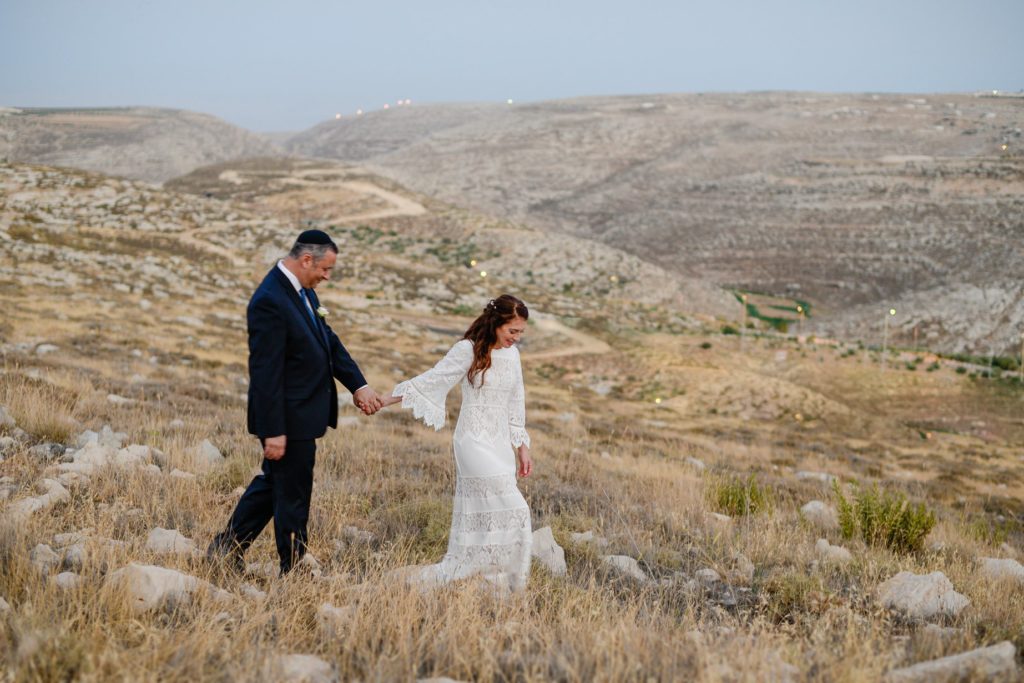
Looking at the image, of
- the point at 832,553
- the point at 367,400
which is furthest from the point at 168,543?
the point at 832,553

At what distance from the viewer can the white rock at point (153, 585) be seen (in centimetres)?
323

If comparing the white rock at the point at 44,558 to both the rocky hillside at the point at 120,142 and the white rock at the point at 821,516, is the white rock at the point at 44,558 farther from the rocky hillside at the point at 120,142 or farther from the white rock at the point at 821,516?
the rocky hillside at the point at 120,142

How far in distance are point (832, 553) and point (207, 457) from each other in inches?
210

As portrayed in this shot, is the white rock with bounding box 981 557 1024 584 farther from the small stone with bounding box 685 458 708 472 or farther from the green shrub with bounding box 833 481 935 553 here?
the small stone with bounding box 685 458 708 472

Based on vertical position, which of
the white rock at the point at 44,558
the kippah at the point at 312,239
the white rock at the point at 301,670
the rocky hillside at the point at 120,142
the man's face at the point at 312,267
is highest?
the rocky hillside at the point at 120,142

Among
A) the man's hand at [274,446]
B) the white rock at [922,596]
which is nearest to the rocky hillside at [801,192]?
the white rock at [922,596]

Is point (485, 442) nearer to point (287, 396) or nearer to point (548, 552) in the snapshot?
point (548, 552)

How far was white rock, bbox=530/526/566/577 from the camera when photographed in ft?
15.4

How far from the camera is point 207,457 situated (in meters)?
6.54

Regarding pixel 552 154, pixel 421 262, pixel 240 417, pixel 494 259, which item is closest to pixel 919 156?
pixel 552 154

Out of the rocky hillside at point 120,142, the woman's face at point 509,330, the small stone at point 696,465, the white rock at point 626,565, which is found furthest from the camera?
the rocky hillside at point 120,142

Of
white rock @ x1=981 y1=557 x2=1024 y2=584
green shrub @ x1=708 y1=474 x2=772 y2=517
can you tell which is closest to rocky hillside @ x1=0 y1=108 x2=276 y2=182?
green shrub @ x1=708 y1=474 x2=772 y2=517

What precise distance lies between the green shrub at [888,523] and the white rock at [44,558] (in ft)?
19.8

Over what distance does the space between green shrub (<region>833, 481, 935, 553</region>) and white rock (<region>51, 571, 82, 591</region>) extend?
5.94m
